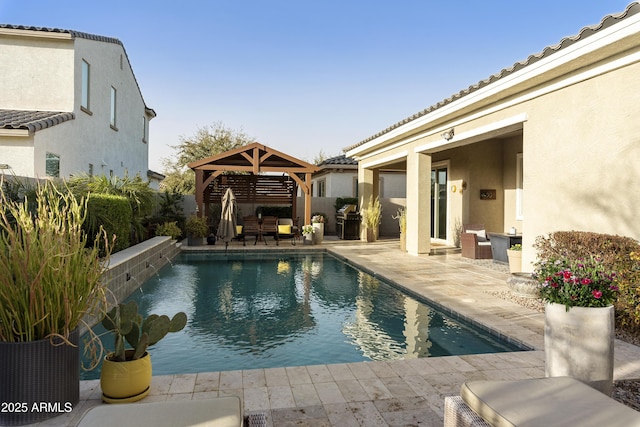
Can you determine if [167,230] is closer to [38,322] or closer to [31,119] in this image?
[31,119]

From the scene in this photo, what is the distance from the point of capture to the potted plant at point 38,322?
2660mm

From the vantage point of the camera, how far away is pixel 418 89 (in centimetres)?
2052

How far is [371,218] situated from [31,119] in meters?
10.6

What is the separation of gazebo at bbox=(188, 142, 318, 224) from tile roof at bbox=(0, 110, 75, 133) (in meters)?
4.27

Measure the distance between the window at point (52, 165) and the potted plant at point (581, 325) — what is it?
11339mm

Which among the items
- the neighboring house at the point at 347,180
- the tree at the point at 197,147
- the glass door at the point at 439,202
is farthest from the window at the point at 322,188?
the tree at the point at 197,147

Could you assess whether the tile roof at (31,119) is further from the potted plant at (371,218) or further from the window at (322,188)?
the window at (322,188)

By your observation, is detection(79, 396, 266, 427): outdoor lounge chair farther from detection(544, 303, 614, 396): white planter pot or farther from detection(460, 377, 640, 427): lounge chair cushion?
detection(544, 303, 614, 396): white planter pot

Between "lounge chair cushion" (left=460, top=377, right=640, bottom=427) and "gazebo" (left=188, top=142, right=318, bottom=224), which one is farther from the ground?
"gazebo" (left=188, top=142, right=318, bottom=224)

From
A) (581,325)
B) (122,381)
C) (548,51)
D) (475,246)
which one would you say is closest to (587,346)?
(581,325)

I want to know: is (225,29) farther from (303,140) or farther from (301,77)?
(303,140)

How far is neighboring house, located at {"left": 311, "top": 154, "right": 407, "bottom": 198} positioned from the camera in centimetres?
2030

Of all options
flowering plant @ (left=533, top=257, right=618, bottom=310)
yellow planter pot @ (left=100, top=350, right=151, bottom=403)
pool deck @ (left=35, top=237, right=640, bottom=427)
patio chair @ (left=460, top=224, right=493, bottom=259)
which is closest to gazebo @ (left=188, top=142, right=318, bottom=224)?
patio chair @ (left=460, top=224, right=493, bottom=259)

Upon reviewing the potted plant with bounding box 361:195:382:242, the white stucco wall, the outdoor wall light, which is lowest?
the potted plant with bounding box 361:195:382:242
